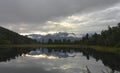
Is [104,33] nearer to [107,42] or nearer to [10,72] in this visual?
[107,42]

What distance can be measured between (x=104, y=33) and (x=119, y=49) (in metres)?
52.7

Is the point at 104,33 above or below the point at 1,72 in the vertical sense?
above

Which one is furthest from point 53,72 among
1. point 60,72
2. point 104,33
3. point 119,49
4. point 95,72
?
point 104,33

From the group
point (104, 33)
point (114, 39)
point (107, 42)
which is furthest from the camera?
point (104, 33)

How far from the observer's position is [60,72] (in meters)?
50.6

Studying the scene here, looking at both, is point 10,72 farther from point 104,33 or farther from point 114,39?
point 104,33

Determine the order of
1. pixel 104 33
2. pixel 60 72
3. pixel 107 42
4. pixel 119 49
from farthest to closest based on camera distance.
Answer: pixel 104 33
pixel 107 42
pixel 119 49
pixel 60 72

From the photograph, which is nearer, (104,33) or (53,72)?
(53,72)

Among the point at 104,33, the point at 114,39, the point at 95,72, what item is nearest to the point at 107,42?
the point at 114,39

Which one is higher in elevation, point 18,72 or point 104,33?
point 104,33

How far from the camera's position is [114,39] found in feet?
485

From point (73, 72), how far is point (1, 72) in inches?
612

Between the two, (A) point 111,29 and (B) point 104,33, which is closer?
(A) point 111,29

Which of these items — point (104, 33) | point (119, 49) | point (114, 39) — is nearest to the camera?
point (119, 49)
